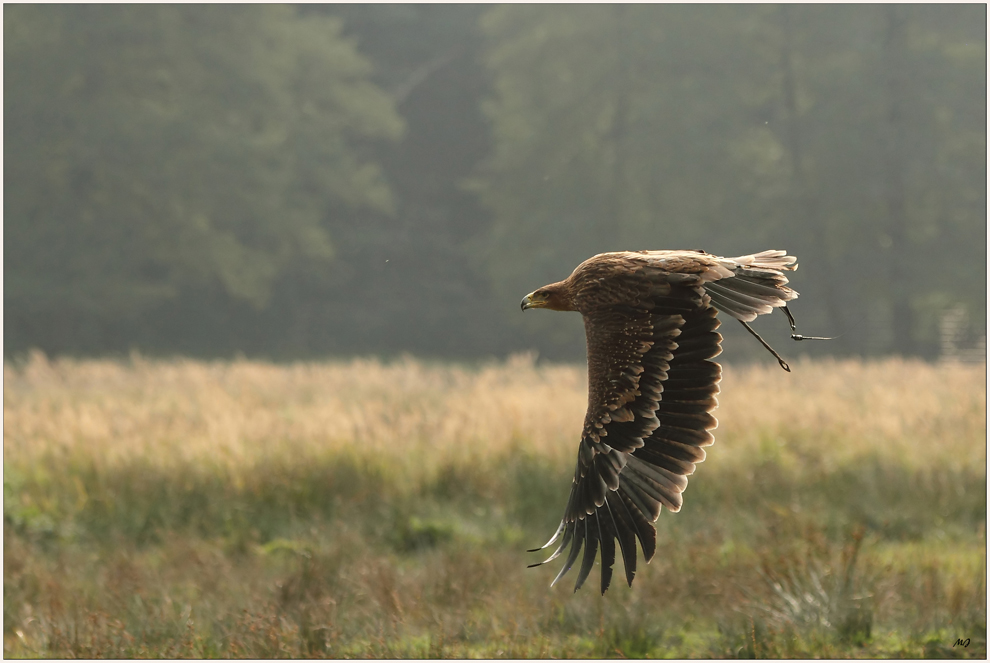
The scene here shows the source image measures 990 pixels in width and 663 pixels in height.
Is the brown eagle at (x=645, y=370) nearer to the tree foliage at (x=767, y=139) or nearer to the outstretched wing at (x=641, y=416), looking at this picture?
the outstretched wing at (x=641, y=416)

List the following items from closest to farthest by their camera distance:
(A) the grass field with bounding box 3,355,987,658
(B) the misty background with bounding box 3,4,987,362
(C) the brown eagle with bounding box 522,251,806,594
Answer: (C) the brown eagle with bounding box 522,251,806,594, (A) the grass field with bounding box 3,355,987,658, (B) the misty background with bounding box 3,4,987,362

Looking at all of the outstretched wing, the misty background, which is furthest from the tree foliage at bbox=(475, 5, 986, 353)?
the outstretched wing

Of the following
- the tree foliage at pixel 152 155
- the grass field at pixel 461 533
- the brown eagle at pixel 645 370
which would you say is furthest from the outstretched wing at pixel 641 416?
the tree foliage at pixel 152 155

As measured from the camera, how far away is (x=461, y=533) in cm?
716

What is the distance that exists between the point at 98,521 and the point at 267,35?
2007cm

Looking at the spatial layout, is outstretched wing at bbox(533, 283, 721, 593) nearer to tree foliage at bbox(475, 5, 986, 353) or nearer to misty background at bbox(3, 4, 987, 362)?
misty background at bbox(3, 4, 987, 362)

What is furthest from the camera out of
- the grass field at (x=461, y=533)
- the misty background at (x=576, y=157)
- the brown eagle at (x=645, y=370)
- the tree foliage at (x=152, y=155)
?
the tree foliage at (x=152, y=155)

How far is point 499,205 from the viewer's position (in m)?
24.9

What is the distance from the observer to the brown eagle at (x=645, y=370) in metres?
2.10

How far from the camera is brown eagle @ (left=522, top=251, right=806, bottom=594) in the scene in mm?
2098

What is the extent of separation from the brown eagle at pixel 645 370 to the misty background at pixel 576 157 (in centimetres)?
1925

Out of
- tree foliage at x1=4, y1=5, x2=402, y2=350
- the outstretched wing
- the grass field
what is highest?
tree foliage at x1=4, y1=5, x2=402, y2=350

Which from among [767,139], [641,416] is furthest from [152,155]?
[641,416]

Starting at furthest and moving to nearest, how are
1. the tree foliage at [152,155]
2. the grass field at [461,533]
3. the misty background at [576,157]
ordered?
1. the tree foliage at [152,155]
2. the misty background at [576,157]
3. the grass field at [461,533]
